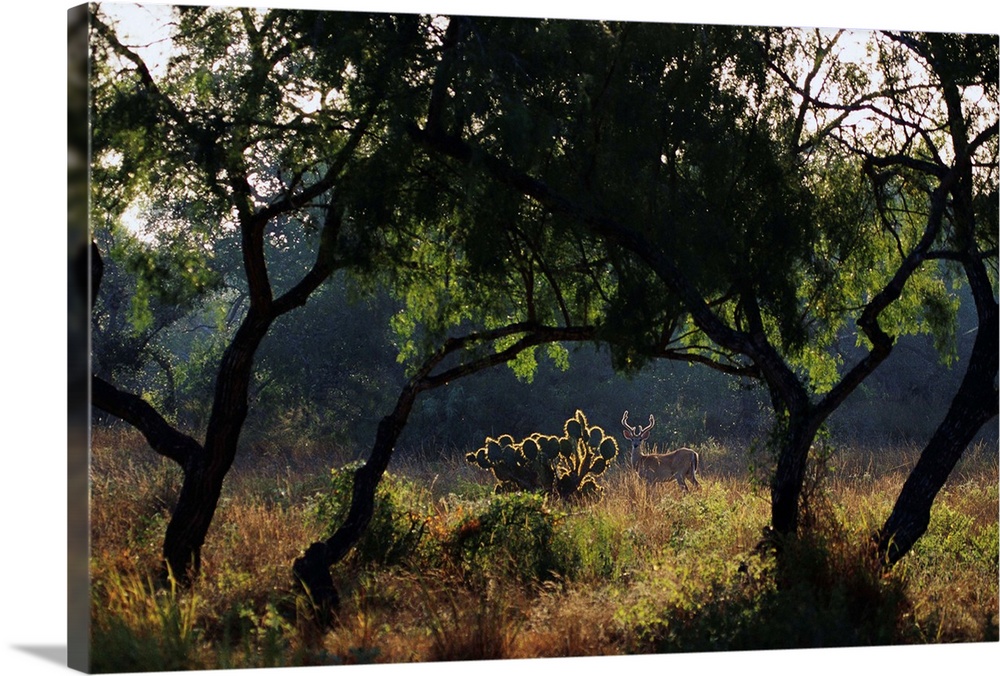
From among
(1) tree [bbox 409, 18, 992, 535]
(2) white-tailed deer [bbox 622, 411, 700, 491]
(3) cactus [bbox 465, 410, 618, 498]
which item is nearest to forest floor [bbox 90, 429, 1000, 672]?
(1) tree [bbox 409, 18, 992, 535]

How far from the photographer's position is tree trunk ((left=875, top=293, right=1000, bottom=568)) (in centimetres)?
764

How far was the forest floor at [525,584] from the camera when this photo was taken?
6.41 metres

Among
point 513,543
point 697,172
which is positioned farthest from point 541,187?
point 513,543

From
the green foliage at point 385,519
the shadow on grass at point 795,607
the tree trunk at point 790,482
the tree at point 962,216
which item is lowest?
the shadow on grass at point 795,607

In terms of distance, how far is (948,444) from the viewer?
7.73 metres

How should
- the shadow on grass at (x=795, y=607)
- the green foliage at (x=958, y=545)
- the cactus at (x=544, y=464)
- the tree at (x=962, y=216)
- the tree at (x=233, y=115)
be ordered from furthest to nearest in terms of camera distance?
the cactus at (x=544, y=464)
the green foliage at (x=958, y=545)
the tree at (x=962, y=216)
the shadow on grass at (x=795, y=607)
the tree at (x=233, y=115)

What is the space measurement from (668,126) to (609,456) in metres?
5.03

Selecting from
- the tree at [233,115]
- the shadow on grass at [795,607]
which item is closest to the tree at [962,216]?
the shadow on grass at [795,607]

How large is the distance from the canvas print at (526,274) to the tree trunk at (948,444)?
0.06 ft

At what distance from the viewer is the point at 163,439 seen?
7238mm

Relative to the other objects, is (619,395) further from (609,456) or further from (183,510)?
(183,510)

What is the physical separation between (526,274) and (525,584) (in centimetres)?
177

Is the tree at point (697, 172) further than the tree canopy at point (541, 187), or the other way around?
the tree at point (697, 172)

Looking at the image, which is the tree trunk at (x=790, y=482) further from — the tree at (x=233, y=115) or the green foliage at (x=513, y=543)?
the tree at (x=233, y=115)
